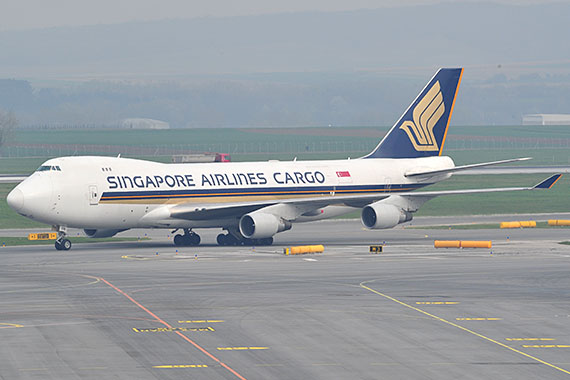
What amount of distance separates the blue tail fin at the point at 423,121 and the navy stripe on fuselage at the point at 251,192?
2681 mm

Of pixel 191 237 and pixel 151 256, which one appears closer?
pixel 151 256

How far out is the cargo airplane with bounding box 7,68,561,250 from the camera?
58.0 meters

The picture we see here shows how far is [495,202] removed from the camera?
96188mm

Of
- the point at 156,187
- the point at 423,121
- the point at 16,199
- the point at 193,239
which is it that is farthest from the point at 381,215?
the point at 16,199

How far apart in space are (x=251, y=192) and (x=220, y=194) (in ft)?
6.68

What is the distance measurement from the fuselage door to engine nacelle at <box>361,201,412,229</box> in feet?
50.9

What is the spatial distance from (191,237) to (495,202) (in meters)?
42.1

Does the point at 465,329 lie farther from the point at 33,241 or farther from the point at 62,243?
the point at 33,241

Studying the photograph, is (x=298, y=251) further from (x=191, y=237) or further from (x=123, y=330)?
(x=123, y=330)

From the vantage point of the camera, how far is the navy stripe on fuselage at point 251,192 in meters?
59.1

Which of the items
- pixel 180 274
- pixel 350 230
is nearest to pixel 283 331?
pixel 180 274

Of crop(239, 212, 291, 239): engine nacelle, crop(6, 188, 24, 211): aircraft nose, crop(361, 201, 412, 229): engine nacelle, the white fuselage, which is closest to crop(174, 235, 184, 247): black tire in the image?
the white fuselage

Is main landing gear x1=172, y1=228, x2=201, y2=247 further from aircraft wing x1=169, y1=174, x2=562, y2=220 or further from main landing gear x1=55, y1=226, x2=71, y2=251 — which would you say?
main landing gear x1=55, y1=226, x2=71, y2=251

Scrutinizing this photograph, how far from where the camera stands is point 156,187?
5981cm
